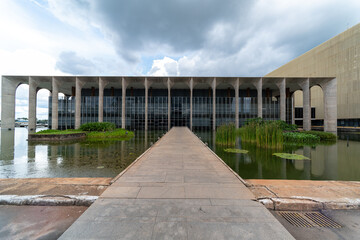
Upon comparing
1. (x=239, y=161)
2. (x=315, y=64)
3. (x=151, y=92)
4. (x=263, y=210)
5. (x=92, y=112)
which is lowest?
(x=239, y=161)

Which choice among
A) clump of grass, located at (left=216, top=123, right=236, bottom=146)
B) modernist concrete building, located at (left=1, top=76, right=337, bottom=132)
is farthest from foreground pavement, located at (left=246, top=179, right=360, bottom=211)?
modernist concrete building, located at (left=1, top=76, right=337, bottom=132)

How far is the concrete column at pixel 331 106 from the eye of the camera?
32.9 metres

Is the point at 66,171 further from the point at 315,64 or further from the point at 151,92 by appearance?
the point at 315,64

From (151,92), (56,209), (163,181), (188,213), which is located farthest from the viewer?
(151,92)

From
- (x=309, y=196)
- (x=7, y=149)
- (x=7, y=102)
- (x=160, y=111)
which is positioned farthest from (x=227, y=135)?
(x=7, y=102)

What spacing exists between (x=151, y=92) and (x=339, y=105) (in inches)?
1893

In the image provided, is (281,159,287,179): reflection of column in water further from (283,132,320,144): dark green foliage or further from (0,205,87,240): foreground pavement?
(283,132,320,144): dark green foliage

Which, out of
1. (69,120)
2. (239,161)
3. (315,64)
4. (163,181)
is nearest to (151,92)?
(69,120)

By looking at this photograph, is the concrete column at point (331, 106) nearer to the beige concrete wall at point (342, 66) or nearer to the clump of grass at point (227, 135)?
the beige concrete wall at point (342, 66)

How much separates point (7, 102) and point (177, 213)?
159 feet

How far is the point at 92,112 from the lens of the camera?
38656 mm

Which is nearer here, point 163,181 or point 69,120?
point 163,181

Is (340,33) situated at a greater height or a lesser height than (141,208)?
greater

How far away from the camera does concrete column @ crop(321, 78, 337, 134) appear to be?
3288 cm
